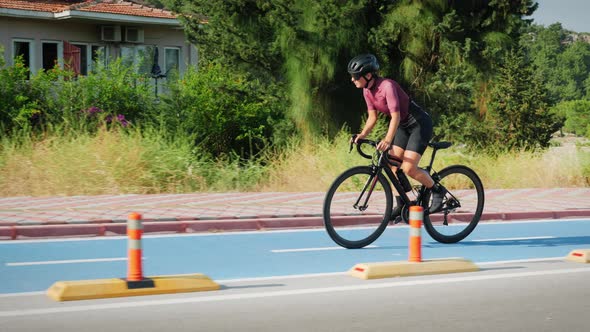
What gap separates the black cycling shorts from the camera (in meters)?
8.98

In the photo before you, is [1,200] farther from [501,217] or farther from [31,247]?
[501,217]

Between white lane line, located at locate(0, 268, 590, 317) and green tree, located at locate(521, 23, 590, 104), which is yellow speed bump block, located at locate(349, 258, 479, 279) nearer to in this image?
white lane line, located at locate(0, 268, 590, 317)

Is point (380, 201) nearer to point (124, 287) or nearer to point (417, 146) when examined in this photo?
point (417, 146)

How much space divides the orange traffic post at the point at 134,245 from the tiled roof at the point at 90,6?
22216 millimetres

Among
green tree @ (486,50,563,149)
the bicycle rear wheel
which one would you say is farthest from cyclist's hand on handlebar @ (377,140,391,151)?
green tree @ (486,50,563,149)

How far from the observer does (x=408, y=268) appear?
759 cm

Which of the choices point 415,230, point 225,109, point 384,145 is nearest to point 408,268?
point 415,230

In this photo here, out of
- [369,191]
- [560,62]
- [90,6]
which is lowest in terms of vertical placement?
[369,191]

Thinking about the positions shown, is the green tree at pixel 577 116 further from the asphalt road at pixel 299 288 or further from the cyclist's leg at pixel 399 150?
the asphalt road at pixel 299 288

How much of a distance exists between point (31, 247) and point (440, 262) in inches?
169

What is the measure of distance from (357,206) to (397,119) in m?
1.17

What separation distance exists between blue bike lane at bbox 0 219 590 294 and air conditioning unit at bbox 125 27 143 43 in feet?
72.4

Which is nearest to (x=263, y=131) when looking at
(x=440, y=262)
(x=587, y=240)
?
(x=587, y=240)

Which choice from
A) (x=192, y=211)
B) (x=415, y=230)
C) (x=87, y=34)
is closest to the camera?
(x=415, y=230)
